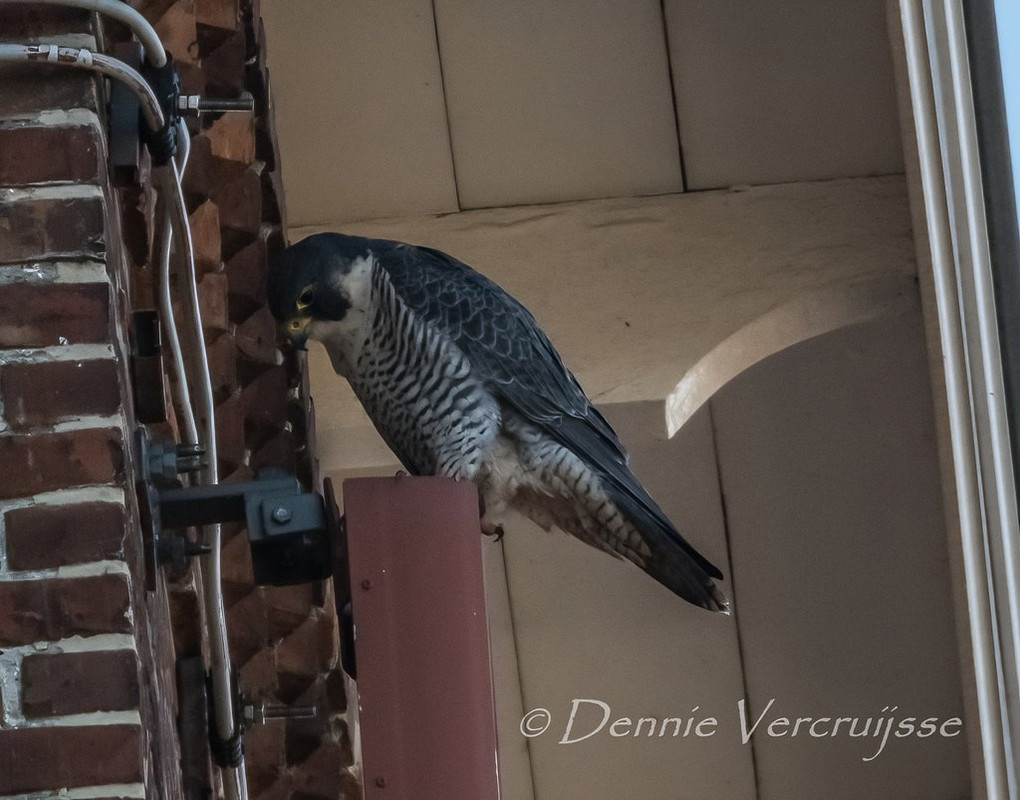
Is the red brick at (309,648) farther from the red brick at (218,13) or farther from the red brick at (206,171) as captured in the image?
the red brick at (218,13)

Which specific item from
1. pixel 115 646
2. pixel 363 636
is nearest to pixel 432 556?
pixel 363 636

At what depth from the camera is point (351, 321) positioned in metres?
2.33

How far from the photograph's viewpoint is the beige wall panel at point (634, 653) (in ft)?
10.8

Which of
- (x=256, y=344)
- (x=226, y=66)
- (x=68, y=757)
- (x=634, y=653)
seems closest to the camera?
(x=68, y=757)

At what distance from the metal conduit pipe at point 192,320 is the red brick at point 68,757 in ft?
1.11

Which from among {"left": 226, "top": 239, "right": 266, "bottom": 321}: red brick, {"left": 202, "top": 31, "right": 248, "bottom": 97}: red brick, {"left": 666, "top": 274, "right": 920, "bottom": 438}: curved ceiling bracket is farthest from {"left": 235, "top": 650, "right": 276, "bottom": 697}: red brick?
{"left": 202, "top": 31, "right": 248, "bottom": 97}: red brick

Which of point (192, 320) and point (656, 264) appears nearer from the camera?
point (192, 320)

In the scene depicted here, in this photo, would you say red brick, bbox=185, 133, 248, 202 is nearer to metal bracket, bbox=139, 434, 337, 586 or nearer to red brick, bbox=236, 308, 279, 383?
red brick, bbox=236, 308, 279, 383

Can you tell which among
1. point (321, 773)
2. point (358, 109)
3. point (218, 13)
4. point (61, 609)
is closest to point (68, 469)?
point (61, 609)

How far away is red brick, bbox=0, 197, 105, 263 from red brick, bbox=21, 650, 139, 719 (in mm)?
349

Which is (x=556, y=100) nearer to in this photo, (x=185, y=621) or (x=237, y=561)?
(x=237, y=561)

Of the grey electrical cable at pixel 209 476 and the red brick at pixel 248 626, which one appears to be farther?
the red brick at pixel 248 626

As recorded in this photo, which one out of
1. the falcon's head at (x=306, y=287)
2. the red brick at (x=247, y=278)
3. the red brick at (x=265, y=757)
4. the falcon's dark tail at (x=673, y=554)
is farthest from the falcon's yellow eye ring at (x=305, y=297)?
the red brick at (x=265, y=757)

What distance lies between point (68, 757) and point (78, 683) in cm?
6
